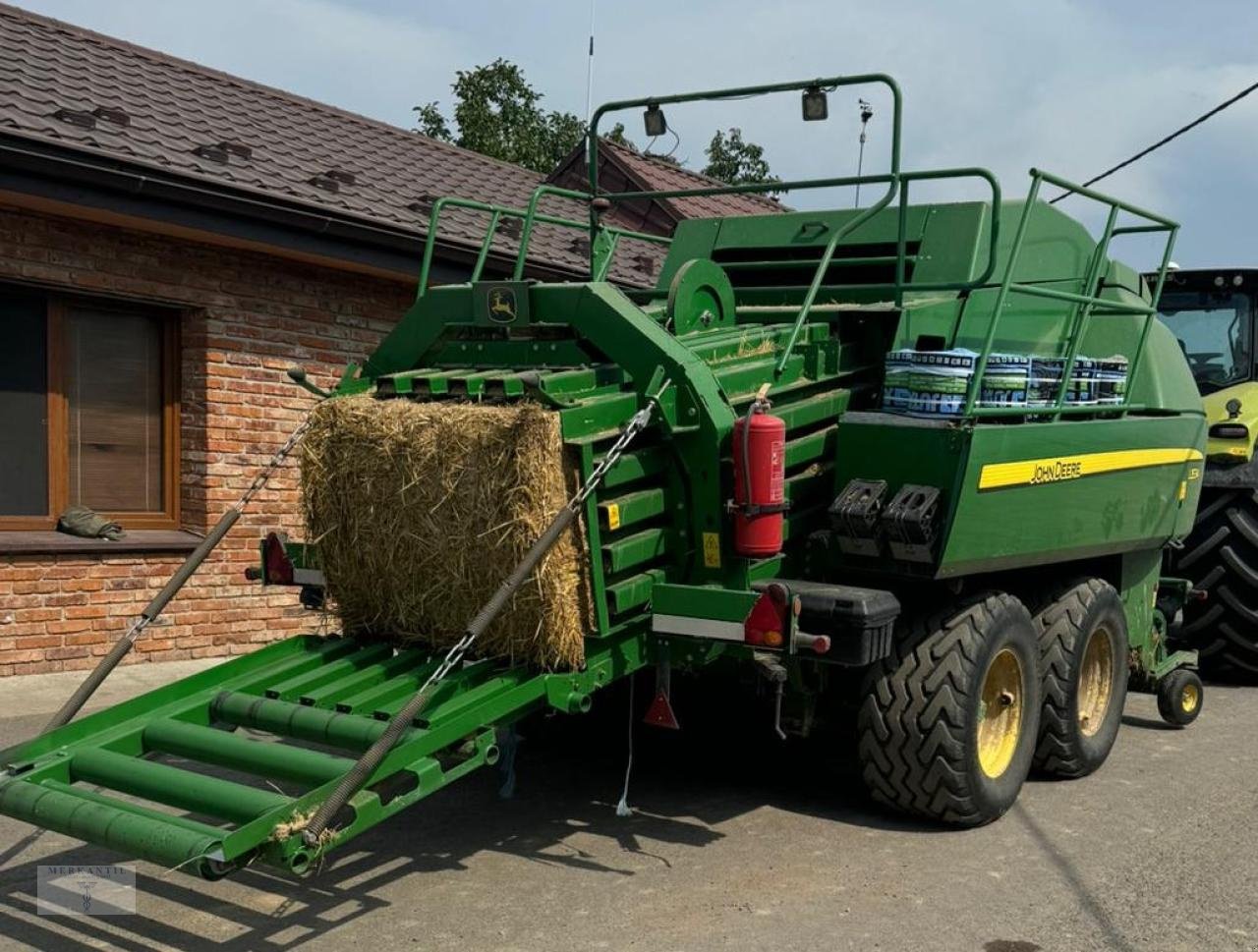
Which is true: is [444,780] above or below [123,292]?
below

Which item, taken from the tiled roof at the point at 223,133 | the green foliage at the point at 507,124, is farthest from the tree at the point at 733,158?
the tiled roof at the point at 223,133

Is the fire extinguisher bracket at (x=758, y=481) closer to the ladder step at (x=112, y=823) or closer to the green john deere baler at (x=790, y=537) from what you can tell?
the green john deere baler at (x=790, y=537)

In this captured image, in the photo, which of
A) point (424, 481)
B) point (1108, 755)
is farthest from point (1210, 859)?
point (424, 481)

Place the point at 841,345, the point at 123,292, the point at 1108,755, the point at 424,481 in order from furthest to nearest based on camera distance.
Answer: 1. the point at 123,292
2. the point at 1108,755
3. the point at 841,345
4. the point at 424,481

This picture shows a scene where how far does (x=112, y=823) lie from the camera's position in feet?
13.1

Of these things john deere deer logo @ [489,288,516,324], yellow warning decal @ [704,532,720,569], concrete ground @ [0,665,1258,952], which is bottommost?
concrete ground @ [0,665,1258,952]

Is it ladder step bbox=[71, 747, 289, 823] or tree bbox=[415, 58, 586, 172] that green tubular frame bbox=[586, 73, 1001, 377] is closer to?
ladder step bbox=[71, 747, 289, 823]

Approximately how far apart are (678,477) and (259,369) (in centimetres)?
497

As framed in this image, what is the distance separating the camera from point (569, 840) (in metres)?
5.34

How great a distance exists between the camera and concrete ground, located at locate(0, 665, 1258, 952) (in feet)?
14.3

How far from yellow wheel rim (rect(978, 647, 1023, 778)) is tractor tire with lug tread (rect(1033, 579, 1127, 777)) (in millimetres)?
239

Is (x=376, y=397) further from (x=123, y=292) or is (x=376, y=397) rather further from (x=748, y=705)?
(x=123, y=292)

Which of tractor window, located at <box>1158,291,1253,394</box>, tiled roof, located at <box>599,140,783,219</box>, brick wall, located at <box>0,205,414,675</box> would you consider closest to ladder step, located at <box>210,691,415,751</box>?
brick wall, located at <box>0,205,414,675</box>

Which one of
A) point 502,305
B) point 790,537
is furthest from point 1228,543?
point 502,305
